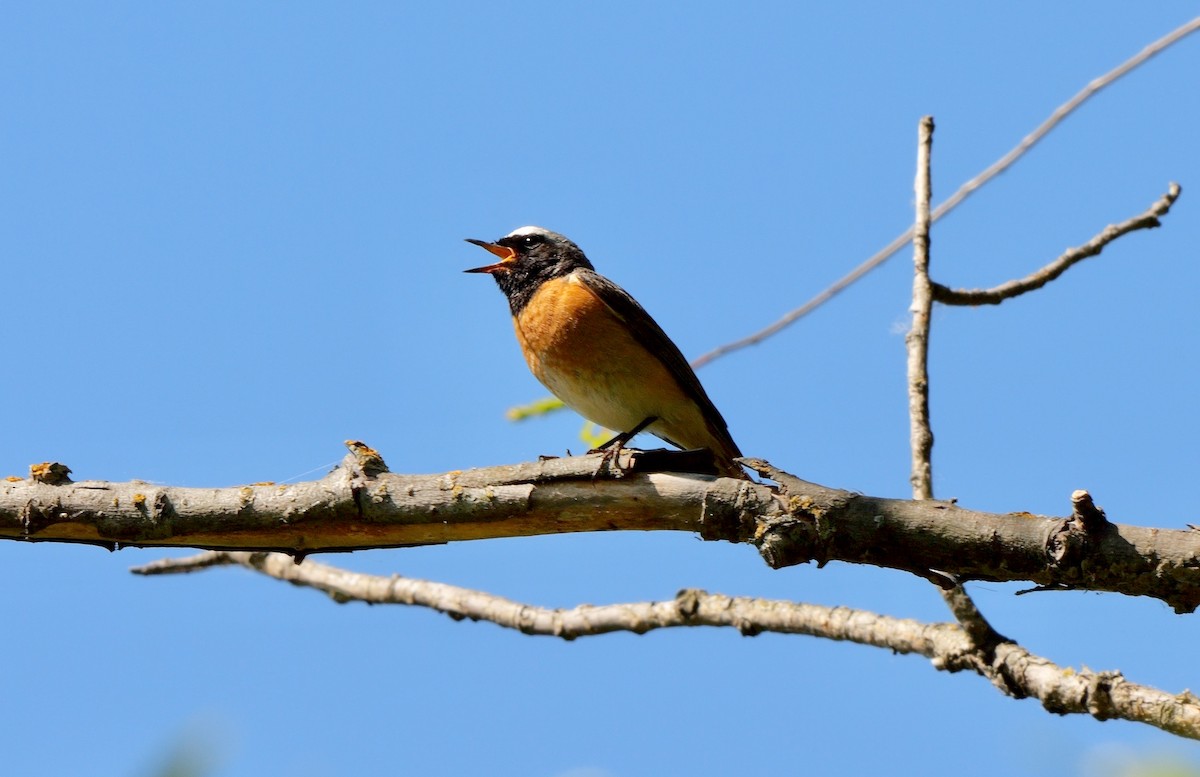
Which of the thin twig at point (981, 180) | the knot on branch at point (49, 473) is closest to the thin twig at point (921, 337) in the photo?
the thin twig at point (981, 180)

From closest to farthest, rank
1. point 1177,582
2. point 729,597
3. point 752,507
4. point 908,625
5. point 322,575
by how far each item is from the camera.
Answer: point 1177,582 → point 752,507 → point 908,625 → point 729,597 → point 322,575

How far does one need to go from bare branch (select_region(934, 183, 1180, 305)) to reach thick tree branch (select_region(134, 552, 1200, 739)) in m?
1.42

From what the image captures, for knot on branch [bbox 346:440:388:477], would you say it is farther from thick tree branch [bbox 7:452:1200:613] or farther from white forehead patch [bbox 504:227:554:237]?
white forehead patch [bbox 504:227:554:237]

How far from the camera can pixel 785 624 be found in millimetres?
4875

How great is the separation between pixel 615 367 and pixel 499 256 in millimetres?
1579

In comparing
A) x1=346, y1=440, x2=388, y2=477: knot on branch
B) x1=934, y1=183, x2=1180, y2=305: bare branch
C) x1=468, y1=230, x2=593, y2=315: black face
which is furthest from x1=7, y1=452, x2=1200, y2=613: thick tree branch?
x1=468, y1=230, x2=593, y2=315: black face

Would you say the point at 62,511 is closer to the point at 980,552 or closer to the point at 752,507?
the point at 752,507

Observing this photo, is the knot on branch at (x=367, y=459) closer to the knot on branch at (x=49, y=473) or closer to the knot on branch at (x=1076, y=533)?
the knot on branch at (x=49, y=473)

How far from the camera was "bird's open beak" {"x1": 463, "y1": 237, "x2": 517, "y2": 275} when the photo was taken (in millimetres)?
6742

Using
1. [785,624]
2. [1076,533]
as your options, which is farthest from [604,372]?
[1076,533]

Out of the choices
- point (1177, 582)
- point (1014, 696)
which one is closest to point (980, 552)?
point (1177, 582)

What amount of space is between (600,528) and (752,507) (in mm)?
607

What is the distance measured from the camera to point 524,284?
6.62 m

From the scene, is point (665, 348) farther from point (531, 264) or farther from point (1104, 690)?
point (1104, 690)
